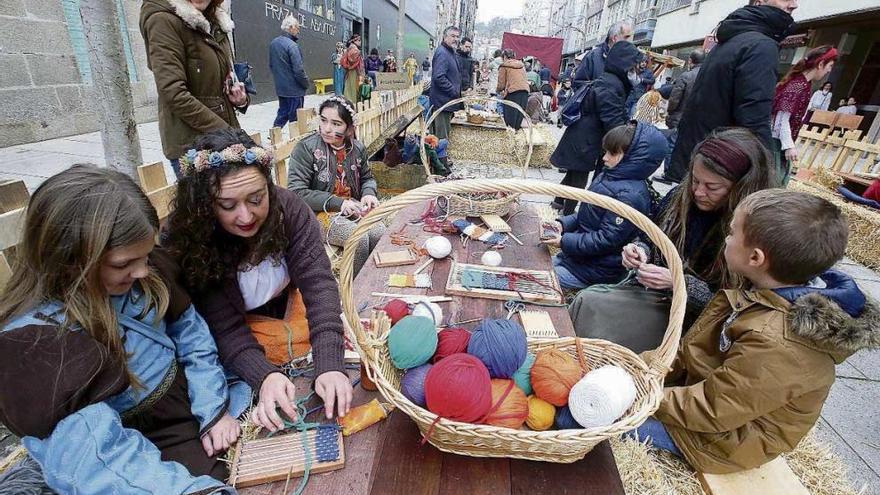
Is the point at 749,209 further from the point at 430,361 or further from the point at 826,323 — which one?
the point at 430,361

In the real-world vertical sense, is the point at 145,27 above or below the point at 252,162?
above

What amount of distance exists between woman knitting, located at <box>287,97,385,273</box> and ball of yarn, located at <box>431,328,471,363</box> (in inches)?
63.9

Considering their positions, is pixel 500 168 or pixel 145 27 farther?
pixel 500 168

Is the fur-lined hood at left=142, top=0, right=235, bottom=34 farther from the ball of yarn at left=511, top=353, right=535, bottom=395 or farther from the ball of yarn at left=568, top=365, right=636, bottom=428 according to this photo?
the ball of yarn at left=568, top=365, right=636, bottom=428

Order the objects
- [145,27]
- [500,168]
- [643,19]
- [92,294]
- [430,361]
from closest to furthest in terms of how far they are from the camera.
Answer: [92,294], [430,361], [145,27], [500,168], [643,19]

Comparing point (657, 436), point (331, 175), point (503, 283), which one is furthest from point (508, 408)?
point (331, 175)

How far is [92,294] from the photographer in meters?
0.92

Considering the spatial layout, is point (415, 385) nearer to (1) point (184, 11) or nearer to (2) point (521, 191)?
(2) point (521, 191)

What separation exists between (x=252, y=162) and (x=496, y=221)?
1409 mm

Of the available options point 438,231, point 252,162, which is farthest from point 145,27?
point 438,231

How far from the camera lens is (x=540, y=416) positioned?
96 centimetres

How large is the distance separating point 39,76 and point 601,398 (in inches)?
258

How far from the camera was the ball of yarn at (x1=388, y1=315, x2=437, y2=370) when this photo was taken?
3.22 feet

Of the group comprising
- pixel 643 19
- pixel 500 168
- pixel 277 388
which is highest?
pixel 643 19
